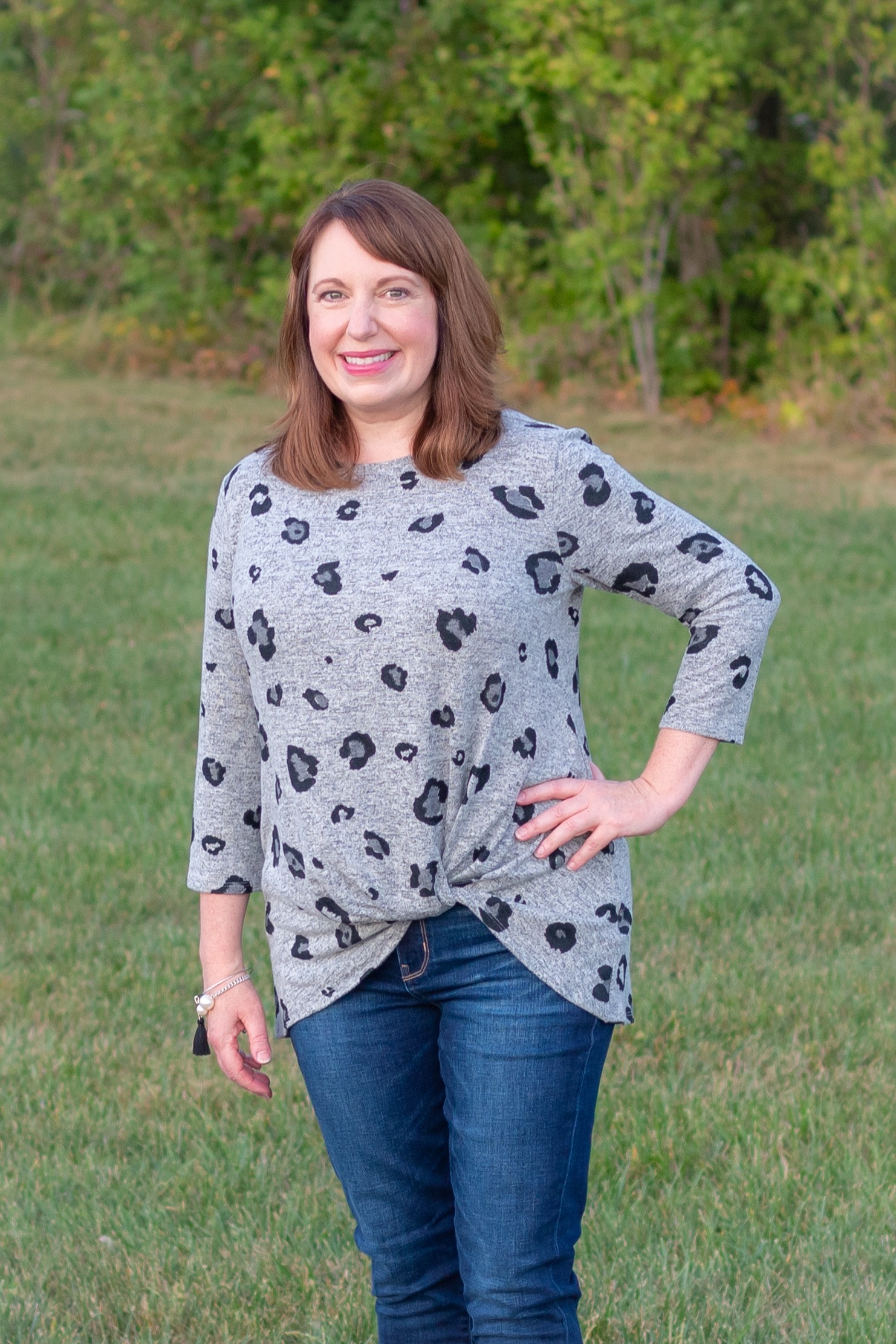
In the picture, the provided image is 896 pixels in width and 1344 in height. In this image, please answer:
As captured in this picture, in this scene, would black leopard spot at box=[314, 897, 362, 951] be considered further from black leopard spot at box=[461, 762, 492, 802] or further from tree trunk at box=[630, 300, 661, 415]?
tree trunk at box=[630, 300, 661, 415]

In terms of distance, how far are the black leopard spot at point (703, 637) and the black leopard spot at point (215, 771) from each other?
28.3 inches

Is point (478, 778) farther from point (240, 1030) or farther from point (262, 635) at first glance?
point (240, 1030)

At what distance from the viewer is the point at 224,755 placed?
96.6 inches

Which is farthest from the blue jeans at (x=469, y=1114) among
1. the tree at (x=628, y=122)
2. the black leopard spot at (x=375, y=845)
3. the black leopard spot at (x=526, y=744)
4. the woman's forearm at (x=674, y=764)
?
the tree at (x=628, y=122)

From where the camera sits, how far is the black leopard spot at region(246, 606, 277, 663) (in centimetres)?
225

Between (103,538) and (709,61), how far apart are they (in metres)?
6.49

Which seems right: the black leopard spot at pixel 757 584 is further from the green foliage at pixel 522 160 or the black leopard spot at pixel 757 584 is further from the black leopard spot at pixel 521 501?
the green foliage at pixel 522 160

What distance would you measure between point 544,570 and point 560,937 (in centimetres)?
49

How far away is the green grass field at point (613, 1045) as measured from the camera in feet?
10.7

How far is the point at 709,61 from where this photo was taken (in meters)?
13.0

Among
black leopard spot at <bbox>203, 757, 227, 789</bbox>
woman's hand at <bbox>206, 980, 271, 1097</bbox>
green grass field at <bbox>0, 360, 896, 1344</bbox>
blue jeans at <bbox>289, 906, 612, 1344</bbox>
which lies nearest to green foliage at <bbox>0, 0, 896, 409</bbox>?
green grass field at <bbox>0, 360, 896, 1344</bbox>

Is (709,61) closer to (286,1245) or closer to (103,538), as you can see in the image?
(103,538)

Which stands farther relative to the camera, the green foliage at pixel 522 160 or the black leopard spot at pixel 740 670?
the green foliage at pixel 522 160

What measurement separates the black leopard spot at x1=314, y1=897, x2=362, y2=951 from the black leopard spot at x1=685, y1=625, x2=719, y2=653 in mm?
602
